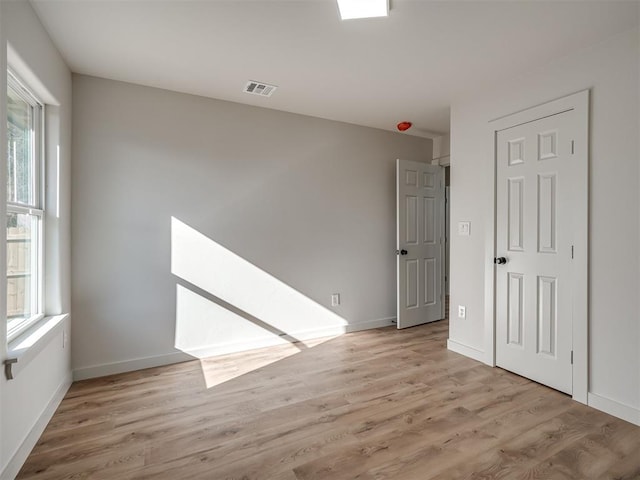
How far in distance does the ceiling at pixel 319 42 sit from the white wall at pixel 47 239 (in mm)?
222

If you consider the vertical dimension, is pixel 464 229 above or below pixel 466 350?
above

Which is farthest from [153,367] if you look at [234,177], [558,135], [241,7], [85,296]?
[558,135]

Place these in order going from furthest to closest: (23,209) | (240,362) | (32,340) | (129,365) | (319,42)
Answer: (240,362)
(129,365)
(319,42)
(23,209)
(32,340)

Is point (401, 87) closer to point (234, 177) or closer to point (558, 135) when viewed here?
point (558, 135)

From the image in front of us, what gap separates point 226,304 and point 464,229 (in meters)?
2.42

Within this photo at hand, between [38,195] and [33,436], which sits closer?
[33,436]

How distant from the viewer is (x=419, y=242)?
13.7ft

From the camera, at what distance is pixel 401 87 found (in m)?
2.96

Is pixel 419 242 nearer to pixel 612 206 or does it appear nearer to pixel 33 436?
pixel 612 206

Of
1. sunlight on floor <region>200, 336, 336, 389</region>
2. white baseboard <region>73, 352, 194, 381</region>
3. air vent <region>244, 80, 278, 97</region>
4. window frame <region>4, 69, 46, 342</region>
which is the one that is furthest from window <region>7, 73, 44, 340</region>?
air vent <region>244, 80, 278, 97</region>

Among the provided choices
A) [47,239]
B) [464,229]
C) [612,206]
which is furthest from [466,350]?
[47,239]

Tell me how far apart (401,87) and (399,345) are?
2512 mm

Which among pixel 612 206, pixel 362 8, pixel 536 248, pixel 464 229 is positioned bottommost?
pixel 536 248

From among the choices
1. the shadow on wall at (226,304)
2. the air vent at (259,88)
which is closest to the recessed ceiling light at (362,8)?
the air vent at (259,88)
